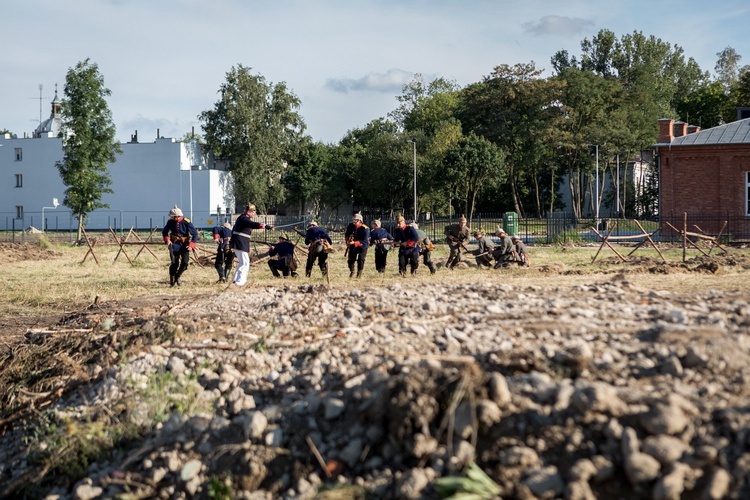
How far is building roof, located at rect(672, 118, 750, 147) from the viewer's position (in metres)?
36.9

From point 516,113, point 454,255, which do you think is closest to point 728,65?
point 516,113

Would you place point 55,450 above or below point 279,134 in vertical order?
below

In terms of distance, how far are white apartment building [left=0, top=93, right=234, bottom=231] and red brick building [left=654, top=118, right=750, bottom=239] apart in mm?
34294

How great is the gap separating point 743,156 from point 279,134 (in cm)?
4057

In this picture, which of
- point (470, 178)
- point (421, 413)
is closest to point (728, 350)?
point (421, 413)

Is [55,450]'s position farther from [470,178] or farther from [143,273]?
[470,178]

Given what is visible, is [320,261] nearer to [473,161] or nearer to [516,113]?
[473,161]

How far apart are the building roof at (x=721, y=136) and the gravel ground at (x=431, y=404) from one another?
29.9 m

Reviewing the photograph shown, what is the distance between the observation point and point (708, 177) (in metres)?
37.6

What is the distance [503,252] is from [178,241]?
9634 millimetres

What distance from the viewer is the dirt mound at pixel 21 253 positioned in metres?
32.6

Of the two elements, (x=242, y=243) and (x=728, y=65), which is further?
(x=728, y=65)

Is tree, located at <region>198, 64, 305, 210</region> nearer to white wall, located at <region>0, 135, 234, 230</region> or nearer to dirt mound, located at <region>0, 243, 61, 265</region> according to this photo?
white wall, located at <region>0, 135, 234, 230</region>

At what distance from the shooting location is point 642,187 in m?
68.5
